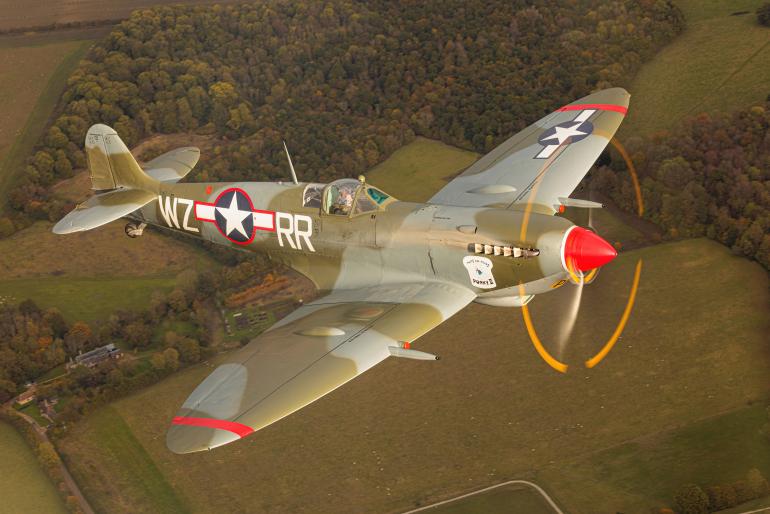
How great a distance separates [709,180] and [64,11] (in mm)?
42624

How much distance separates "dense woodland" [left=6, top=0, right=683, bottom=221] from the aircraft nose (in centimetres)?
2095

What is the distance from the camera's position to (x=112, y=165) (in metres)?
28.9

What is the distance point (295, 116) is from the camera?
147 ft

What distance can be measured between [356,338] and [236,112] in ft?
88.5

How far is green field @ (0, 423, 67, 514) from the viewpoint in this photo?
2886 cm

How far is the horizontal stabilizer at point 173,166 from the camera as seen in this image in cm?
2858

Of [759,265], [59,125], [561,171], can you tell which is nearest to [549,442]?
[561,171]

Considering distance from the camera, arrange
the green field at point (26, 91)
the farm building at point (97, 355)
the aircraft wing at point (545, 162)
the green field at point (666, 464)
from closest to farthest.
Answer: the aircraft wing at point (545, 162) → the green field at point (666, 464) → the farm building at point (97, 355) → the green field at point (26, 91)

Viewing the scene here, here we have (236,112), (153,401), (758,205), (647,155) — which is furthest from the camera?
(236,112)

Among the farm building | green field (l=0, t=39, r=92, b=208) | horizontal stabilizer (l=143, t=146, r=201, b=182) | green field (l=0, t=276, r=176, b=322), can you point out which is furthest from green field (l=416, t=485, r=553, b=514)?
green field (l=0, t=39, r=92, b=208)

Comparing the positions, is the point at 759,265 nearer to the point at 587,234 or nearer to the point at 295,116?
the point at 587,234

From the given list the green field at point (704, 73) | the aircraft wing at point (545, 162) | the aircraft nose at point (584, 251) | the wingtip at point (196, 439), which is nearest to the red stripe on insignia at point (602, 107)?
the aircraft wing at point (545, 162)

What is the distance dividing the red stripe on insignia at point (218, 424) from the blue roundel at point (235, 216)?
8173 millimetres

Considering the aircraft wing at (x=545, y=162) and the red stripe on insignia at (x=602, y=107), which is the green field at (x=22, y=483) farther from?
the red stripe on insignia at (x=602, y=107)
